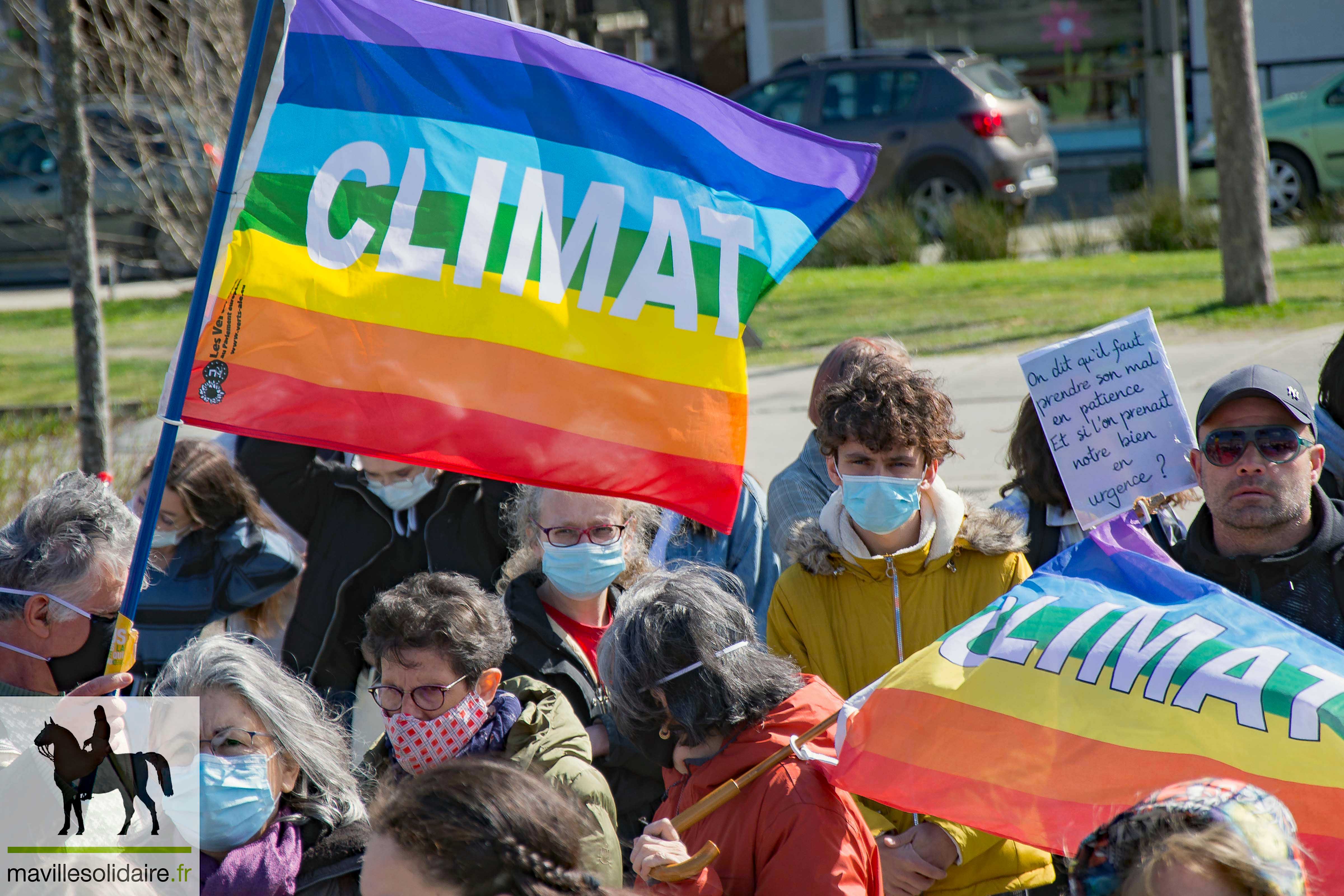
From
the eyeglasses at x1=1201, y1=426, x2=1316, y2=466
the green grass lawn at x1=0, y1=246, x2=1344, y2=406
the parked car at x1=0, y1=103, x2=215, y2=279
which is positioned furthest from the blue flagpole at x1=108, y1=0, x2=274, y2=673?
the parked car at x1=0, y1=103, x2=215, y2=279

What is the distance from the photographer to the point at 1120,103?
23.8 metres

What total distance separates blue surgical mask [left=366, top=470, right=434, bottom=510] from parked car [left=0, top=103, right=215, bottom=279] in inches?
338

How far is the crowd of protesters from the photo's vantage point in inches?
81.8

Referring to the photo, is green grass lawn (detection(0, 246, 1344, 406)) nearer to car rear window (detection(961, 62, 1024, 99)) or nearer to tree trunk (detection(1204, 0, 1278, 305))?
tree trunk (detection(1204, 0, 1278, 305))

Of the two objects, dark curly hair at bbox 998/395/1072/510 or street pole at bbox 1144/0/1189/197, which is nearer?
dark curly hair at bbox 998/395/1072/510

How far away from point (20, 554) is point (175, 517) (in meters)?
1.18

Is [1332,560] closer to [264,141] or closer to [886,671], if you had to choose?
[886,671]

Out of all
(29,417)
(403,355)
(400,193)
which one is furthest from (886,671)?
(29,417)

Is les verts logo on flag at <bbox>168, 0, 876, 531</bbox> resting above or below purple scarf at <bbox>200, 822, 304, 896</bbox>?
above

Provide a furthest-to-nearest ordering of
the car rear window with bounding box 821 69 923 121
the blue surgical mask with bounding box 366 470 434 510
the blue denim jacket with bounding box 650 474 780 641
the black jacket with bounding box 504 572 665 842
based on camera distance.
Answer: the car rear window with bounding box 821 69 923 121
the blue surgical mask with bounding box 366 470 434 510
the blue denim jacket with bounding box 650 474 780 641
the black jacket with bounding box 504 572 665 842

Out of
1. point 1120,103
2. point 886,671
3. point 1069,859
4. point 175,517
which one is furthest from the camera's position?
point 1120,103

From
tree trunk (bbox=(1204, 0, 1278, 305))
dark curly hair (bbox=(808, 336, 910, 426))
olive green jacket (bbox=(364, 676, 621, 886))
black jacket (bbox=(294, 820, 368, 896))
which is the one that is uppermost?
tree trunk (bbox=(1204, 0, 1278, 305))

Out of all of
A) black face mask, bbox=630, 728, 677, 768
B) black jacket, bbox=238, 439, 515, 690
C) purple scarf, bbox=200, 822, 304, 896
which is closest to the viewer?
purple scarf, bbox=200, 822, 304, 896

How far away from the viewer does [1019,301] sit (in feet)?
41.0
